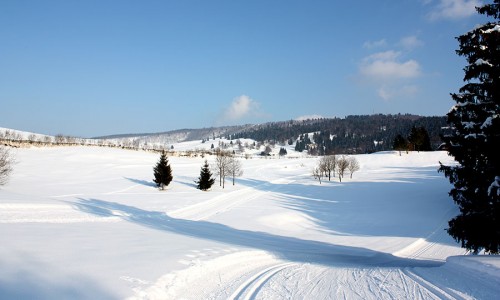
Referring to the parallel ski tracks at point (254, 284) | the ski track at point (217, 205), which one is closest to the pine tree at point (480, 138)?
the parallel ski tracks at point (254, 284)

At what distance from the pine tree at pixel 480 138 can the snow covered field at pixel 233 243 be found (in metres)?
1.39

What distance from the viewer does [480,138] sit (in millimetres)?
10414

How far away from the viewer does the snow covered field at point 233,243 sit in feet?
24.5

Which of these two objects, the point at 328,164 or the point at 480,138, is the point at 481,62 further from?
the point at 328,164

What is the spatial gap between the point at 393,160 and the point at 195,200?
6505 cm

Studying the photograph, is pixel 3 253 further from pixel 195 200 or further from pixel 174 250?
pixel 195 200

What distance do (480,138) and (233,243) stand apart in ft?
35.8

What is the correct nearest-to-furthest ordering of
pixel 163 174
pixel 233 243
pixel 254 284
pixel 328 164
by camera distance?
pixel 254 284
pixel 233 243
pixel 163 174
pixel 328 164

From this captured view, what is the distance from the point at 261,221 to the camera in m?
26.2

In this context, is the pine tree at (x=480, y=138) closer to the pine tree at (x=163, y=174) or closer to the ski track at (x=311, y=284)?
the ski track at (x=311, y=284)

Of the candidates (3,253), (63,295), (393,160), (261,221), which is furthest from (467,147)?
(393,160)

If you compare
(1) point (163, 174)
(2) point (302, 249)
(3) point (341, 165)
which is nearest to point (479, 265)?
(2) point (302, 249)

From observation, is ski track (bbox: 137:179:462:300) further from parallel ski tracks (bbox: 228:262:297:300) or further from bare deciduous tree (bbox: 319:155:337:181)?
bare deciduous tree (bbox: 319:155:337:181)

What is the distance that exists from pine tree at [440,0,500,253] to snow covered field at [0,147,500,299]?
1.39m
